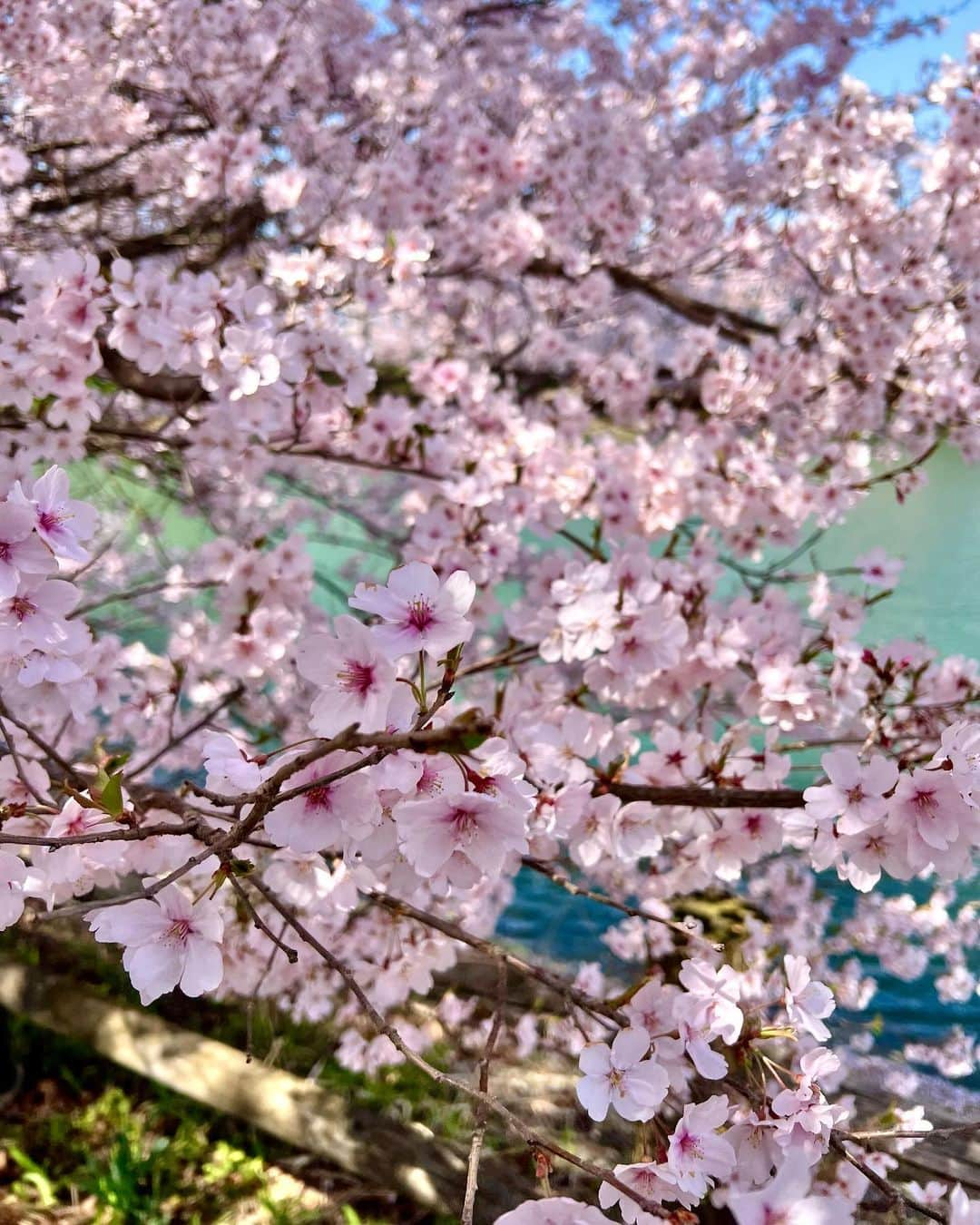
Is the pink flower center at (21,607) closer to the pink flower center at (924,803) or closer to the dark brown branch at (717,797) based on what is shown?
the dark brown branch at (717,797)

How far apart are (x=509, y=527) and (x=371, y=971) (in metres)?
1.46

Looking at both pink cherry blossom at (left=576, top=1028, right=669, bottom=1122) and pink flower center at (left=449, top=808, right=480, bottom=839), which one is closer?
pink flower center at (left=449, top=808, right=480, bottom=839)

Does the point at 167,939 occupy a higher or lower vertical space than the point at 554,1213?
higher

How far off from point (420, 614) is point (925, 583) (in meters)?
3.26

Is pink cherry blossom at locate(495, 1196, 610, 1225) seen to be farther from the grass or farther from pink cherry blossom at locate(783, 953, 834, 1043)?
the grass

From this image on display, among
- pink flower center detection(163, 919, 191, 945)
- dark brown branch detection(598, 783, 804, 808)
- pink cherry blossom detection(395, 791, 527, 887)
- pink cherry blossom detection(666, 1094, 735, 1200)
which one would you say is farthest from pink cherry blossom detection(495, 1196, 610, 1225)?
dark brown branch detection(598, 783, 804, 808)

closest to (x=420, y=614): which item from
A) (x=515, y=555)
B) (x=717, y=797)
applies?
(x=717, y=797)

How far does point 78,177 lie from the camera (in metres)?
3.51

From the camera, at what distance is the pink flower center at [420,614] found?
0.83m

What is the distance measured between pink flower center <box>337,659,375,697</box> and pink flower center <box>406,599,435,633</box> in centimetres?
6

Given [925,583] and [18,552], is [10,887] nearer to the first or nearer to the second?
[18,552]

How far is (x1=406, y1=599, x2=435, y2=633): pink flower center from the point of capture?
83 centimetres

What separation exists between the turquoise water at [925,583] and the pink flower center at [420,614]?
245cm

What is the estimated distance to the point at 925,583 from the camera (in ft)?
11.3
